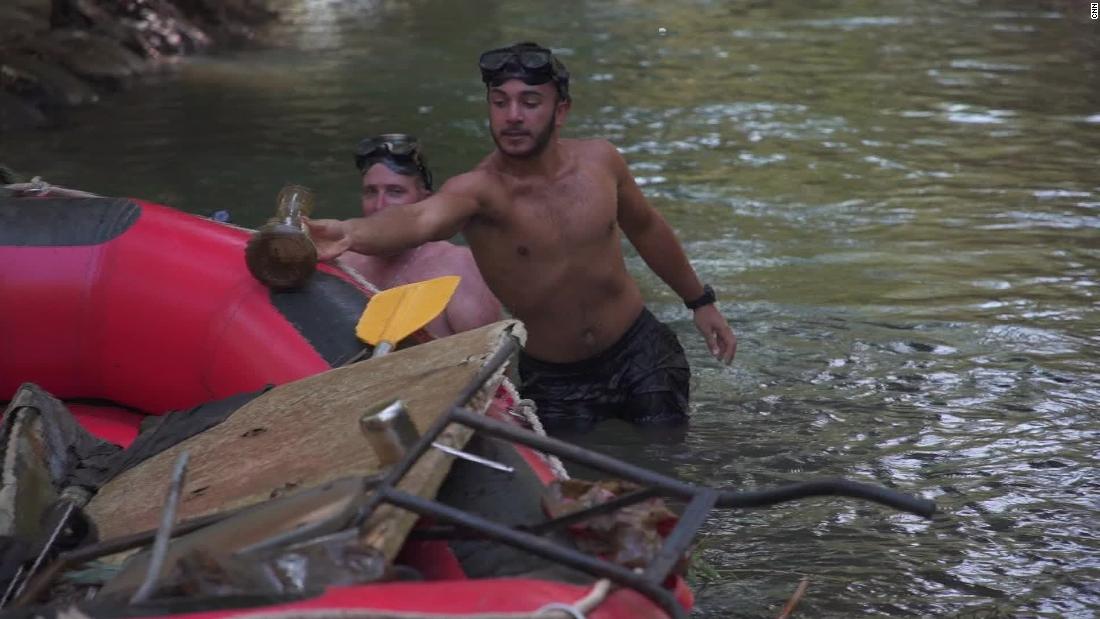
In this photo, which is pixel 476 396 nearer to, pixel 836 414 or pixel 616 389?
pixel 616 389

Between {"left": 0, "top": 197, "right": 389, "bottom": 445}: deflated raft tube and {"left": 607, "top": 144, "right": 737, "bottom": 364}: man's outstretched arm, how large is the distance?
46.7 inches

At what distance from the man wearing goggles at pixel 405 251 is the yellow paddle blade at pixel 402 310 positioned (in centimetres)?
123

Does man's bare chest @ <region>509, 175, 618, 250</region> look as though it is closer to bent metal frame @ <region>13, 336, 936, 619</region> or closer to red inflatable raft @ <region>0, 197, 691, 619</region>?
red inflatable raft @ <region>0, 197, 691, 619</region>

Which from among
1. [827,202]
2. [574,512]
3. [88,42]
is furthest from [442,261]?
[88,42]

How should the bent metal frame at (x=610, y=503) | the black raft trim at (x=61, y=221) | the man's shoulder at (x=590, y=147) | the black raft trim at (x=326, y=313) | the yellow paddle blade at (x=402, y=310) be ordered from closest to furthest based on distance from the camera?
the bent metal frame at (x=610, y=503) → the yellow paddle blade at (x=402, y=310) → the black raft trim at (x=326, y=313) → the black raft trim at (x=61, y=221) → the man's shoulder at (x=590, y=147)

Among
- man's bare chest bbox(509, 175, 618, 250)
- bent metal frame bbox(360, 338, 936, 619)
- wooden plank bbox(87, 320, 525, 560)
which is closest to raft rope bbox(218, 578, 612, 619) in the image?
bent metal frame bbox(360, 338, 936, 619)

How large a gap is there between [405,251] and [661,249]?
2.85 feet

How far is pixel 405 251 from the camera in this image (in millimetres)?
5301

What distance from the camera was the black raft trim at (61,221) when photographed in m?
4.34

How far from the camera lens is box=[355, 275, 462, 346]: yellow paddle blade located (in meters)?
3.79

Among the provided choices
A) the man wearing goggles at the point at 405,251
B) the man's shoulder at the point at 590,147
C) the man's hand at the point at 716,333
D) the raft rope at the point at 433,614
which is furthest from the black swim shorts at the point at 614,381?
the raft rope at the point at 433,614

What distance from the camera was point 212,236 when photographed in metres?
4.39

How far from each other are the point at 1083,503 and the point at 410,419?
2799 mm

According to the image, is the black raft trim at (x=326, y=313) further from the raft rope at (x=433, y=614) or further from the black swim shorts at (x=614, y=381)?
the raft rope at (x=433, y=614)
